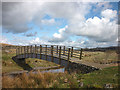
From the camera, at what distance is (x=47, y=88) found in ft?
10.4

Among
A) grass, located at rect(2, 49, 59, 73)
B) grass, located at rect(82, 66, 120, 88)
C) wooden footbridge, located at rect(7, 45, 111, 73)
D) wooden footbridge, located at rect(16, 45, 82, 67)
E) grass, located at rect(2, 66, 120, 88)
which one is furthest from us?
grass, located at rect(2, 49, 59, 73)

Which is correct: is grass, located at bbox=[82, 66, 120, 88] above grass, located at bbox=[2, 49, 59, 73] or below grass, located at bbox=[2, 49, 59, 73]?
above

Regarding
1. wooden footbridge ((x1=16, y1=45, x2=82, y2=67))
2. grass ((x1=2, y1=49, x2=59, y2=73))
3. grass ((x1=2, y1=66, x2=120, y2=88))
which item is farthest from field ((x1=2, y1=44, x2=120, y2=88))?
grass ((x1=2, y1=49, x2=59, y2=73))

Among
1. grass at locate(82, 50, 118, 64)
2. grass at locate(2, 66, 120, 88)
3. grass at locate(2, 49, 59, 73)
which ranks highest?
grass at locate(2, 66, 120, 88)

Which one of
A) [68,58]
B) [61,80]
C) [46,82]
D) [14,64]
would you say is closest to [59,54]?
[68,58]

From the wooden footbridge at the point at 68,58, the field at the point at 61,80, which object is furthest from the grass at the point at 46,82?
the wooden footbridge at the point at 68,58

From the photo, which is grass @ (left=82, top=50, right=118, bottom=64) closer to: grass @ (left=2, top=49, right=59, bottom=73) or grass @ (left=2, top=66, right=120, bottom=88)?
grass @ (left=2, top=66, right=120, bottom=88)

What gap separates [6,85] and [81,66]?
616cm

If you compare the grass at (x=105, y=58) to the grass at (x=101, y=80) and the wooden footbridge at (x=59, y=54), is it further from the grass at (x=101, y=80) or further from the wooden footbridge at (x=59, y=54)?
the grass at (x=101, y=80)

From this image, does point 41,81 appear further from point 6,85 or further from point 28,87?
point 6,85

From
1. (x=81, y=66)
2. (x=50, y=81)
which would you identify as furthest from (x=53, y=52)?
(x=50, y=81)

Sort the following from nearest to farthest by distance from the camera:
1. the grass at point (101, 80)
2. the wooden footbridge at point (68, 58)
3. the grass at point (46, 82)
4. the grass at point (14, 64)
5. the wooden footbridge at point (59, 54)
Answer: the grass at point (46, 82) < the grass at point (101, 80) < the wooden footbridge at point (68, 58) < the wooden footbridge at point (59, 54) < the grass at point (14, 64)

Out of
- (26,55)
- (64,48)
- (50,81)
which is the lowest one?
(26,55)

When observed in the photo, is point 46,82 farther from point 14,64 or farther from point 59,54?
point 14,64
